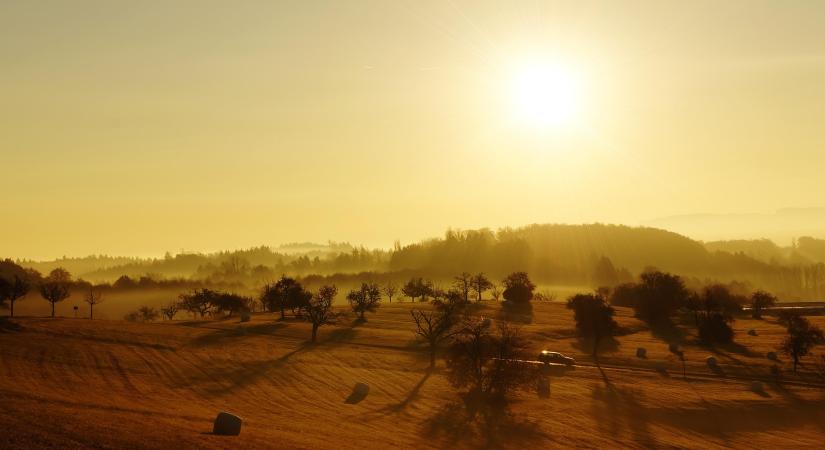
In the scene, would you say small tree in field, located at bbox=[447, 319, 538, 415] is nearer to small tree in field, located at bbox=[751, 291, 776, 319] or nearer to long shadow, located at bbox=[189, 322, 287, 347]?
long shadow, located at bbox=[189, 322, 287, 347]

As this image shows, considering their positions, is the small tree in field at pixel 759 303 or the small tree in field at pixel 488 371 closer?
the small tree in field at pixel 488 371

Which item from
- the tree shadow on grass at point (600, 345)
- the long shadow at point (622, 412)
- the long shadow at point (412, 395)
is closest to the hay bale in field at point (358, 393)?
the long shadow at point (412, 395)

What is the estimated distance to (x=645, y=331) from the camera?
106125mm

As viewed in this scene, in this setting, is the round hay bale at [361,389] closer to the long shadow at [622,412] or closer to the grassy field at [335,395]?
the grassy field at [335,395]

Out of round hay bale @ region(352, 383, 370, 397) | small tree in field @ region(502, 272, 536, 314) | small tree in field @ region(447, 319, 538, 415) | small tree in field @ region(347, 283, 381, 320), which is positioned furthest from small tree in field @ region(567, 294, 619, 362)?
round hay bale @ region(352, 383, 370, 397)

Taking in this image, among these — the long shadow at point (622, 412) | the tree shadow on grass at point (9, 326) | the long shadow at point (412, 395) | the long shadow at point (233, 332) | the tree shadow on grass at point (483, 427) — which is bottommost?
the long shadow at point (622, 412)


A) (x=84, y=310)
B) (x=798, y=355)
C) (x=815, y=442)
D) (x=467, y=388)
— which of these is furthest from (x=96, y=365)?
(x=84, y=310)

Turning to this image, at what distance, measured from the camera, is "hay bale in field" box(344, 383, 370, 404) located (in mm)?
53041

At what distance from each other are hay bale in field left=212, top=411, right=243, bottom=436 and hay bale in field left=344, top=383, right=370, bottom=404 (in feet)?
60.3

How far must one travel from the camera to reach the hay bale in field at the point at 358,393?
53041 millimetres

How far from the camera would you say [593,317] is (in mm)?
92812

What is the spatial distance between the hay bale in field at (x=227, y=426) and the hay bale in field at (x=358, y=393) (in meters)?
18.4

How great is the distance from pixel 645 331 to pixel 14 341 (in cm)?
9659

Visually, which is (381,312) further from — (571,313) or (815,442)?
(815,442)
